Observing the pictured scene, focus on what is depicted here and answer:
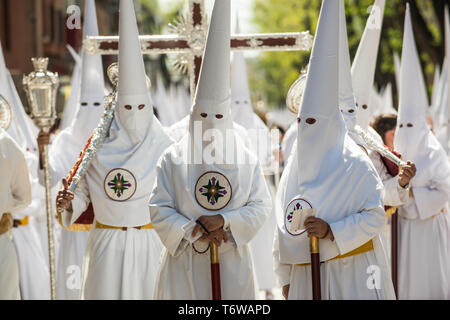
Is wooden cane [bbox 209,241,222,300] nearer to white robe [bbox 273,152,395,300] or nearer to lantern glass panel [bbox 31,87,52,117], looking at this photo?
white robe [bbox 273,152,395,300]

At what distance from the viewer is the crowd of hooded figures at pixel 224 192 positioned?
527 cm

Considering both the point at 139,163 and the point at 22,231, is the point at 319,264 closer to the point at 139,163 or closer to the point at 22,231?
the point at 139,163

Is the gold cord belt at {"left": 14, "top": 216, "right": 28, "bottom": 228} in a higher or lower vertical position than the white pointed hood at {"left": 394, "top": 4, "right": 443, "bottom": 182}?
lower

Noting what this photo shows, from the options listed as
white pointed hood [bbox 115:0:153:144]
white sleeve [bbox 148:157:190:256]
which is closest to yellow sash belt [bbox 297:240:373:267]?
white sleeve [bbox 148:157:190:256]

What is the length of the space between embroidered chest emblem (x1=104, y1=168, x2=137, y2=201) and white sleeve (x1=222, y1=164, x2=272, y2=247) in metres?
1.37

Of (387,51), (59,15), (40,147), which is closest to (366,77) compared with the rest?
(40,147)

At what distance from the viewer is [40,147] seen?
7.45 metres

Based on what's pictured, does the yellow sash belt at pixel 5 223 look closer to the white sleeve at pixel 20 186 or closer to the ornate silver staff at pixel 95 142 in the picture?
the white sleeve at pixel 20 186

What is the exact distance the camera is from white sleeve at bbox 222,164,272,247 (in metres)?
5.57

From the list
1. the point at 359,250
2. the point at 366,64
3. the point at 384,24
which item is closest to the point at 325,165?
the point at 359,250

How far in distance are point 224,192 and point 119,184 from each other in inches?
57.0

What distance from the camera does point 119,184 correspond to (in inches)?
267

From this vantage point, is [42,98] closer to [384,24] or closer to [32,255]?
[32,255]

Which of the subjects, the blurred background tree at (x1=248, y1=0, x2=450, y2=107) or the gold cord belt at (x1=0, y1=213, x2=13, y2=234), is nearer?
the gold cord belt at (x1=0, y1=213, x2=13, y2=234)
